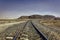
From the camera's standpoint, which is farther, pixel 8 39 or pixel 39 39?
pixel 39 39

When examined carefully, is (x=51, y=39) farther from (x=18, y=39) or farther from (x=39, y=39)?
(x=18, y=39)

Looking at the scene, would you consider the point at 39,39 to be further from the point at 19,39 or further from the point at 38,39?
the point at 19,39

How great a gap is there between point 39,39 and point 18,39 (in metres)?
1.40

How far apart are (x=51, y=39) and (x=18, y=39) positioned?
2.14m

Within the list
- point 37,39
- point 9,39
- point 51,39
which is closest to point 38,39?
point 37,39

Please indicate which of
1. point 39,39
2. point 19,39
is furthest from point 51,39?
point 19,39

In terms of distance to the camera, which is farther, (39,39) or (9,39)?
(39,39)

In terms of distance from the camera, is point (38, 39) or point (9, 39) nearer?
point (9, 39)

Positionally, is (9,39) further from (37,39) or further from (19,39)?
(37,39)

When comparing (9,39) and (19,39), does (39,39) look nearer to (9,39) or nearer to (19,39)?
(19,39)

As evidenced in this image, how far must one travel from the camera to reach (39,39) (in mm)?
12109

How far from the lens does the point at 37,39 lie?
12.1m

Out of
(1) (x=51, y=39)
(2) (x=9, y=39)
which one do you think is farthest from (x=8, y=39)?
(1) (x=51, y=39)

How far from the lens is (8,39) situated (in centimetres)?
1132
